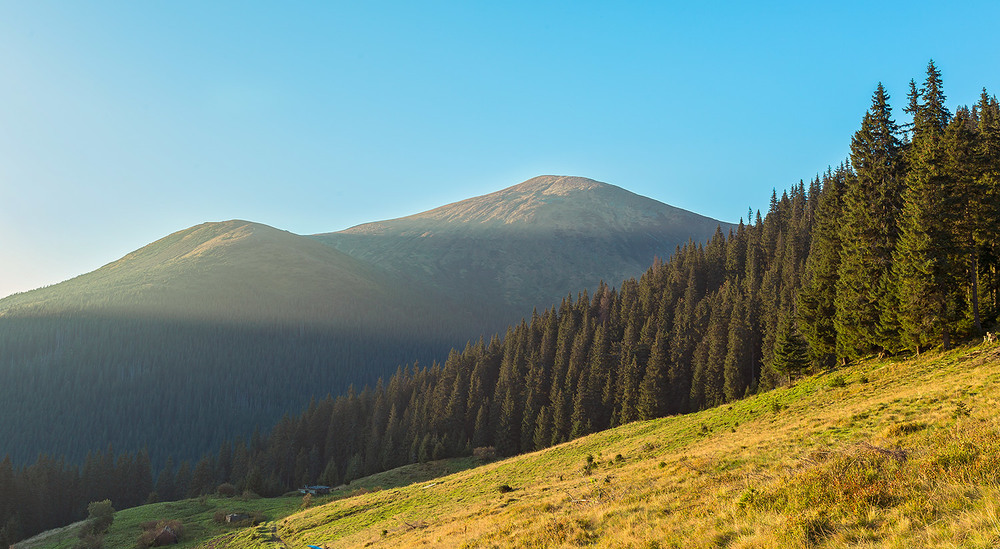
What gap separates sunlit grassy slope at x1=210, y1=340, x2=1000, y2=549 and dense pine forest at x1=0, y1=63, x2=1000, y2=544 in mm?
7950

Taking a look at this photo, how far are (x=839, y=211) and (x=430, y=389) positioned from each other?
10617 centimetres

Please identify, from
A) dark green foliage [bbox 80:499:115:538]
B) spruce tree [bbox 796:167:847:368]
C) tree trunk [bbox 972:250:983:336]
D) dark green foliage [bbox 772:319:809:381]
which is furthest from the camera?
dark green foliage [bbox 80:499:115:538]

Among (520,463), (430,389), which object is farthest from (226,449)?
(520,463)

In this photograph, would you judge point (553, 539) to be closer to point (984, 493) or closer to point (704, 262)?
point (984, 493)

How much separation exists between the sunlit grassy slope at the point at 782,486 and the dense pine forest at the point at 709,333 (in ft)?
26.1

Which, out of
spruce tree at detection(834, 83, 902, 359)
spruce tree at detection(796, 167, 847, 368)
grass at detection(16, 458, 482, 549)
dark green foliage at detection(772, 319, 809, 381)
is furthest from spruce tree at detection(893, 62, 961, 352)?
grass at detection(16, 458, 482, 549)

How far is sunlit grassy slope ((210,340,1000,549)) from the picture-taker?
1045cm

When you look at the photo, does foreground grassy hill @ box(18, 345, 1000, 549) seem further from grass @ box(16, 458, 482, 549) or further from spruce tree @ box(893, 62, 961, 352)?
spruce tree @ box(893, 62, 961, 352)

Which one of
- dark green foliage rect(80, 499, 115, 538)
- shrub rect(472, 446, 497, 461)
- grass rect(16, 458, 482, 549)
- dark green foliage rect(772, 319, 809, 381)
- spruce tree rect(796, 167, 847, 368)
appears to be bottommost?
shrub rect(472, 446, 497, 461)

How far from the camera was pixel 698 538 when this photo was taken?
12.0 metres

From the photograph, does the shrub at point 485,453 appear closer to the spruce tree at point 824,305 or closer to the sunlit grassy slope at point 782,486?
the sunlit grassy slope at point 782,486

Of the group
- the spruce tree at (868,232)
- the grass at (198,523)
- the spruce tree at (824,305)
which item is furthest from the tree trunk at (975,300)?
the grass at (198,523)

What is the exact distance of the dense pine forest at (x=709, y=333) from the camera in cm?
3903

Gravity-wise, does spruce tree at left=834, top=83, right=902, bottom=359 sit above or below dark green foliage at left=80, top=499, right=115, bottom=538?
above
